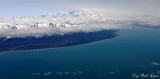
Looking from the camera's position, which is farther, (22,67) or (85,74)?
(22,67)

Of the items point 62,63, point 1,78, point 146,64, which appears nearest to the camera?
point 1,78

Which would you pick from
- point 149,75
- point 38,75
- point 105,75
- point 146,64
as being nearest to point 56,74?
point 38,75

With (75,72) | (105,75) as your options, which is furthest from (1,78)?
(105,75)

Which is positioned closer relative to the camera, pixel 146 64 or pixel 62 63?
pixel 146 64

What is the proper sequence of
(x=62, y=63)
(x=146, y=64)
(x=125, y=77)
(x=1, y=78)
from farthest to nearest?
(x=62, y=63), (x=146, y=64), (x=1, y=78), (x=125, y=77)

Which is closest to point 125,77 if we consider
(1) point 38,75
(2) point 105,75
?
(2) point 105,75

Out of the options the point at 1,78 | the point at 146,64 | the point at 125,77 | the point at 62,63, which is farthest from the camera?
the point at 62,63

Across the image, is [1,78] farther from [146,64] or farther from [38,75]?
[146,64]

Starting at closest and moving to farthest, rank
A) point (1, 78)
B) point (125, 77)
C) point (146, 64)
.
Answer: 1. point (125, 77)
2. point (1, 78)
3. point (146, 64)

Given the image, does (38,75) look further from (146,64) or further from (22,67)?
(146,64)
